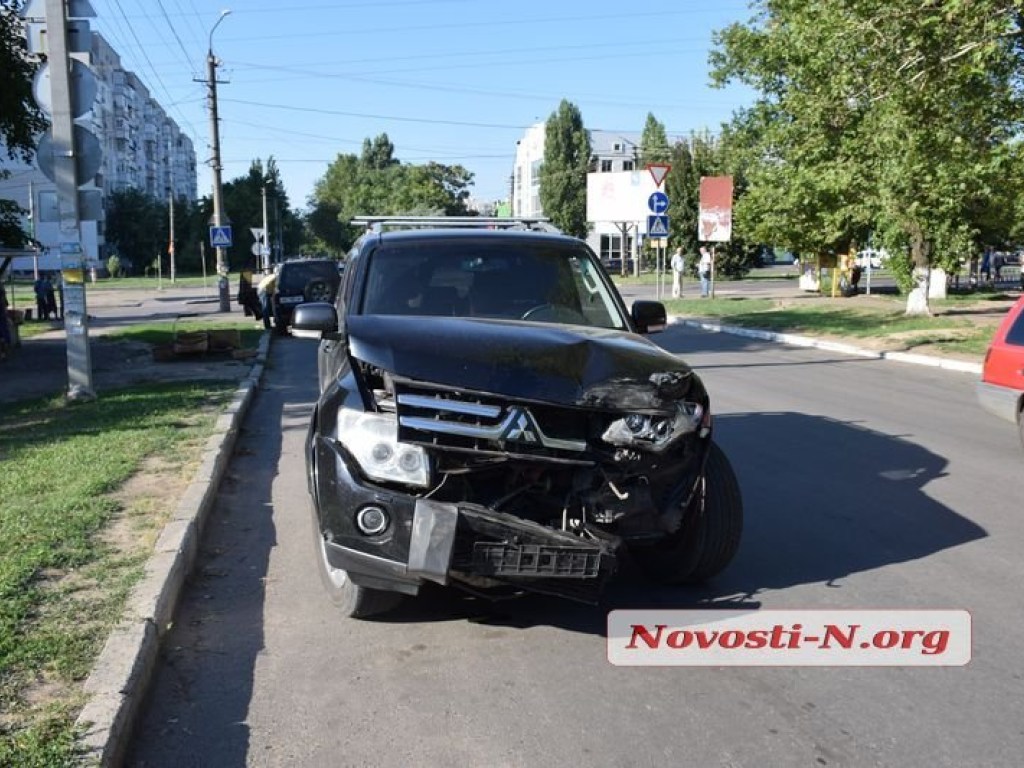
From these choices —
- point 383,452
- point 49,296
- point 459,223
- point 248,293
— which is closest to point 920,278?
point 248,293

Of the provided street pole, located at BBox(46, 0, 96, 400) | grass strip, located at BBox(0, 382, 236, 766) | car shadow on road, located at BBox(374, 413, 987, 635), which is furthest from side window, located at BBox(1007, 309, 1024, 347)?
street pole, located at BBox(46, 0, 96, 400)

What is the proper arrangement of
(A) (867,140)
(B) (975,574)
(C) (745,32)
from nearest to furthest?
(B) (975,574), (A) (867,140), (C) (745,32)

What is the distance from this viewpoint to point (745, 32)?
28.5 m

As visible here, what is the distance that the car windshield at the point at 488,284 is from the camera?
5.78 meters

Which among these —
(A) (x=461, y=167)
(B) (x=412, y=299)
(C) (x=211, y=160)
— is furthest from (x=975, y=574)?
(A) (x=461, y=167)

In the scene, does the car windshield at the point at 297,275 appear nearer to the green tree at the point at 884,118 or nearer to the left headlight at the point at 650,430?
the green tree at the point at 884,118

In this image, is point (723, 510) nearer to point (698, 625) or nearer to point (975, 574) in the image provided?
point (698, 625)

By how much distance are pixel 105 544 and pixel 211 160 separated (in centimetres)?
3147

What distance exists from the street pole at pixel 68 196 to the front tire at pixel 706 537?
9068 mm

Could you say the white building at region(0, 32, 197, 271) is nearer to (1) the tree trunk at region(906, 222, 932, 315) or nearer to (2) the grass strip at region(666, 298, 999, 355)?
(2) the grass strip at region(666, 298, 999, 355)

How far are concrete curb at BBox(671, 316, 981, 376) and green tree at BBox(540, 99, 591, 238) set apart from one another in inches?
2603

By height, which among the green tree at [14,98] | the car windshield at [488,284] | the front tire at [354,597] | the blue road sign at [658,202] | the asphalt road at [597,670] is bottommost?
the asphalt road at [597,670]

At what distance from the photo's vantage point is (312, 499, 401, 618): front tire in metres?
4.75

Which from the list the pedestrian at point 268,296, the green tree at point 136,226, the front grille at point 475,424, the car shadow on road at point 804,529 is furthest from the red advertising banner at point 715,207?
the green tree at point 136,226
